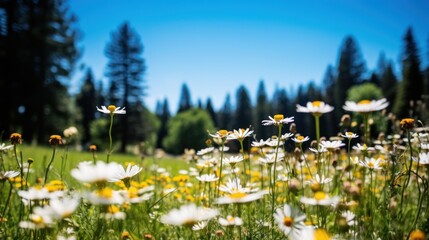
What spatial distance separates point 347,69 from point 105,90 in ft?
85.2

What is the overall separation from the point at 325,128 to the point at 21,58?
31.9 m

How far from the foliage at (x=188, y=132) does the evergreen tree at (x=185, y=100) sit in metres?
15.8

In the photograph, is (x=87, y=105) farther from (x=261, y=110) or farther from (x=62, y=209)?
(x=62, y=209)

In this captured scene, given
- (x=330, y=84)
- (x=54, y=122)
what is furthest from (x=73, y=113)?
(x=330, y=84)

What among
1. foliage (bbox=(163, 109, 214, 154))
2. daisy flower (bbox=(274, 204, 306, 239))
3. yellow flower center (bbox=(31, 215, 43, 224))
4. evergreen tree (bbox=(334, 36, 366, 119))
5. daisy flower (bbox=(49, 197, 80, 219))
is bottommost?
foliage (bbox=(163, 109, 214, 154))

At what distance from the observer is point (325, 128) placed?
3619cm

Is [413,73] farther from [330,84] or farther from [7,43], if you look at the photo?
[7,43]

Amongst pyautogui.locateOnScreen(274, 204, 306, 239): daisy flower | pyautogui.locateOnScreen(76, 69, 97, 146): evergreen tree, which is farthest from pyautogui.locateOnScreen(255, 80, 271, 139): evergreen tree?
pyautogui.locateOnScreen(274, 204, 306, 239): daisy flower

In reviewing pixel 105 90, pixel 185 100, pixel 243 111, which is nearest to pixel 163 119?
pixel 185 100

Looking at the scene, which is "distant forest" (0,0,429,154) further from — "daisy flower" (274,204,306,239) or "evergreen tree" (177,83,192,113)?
Result: "evergreen tree" (177,83,192,113)

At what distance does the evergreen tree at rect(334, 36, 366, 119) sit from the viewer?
1308 inches

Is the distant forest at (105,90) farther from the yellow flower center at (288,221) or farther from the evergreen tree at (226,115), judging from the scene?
the evergreen tree at (226,115)

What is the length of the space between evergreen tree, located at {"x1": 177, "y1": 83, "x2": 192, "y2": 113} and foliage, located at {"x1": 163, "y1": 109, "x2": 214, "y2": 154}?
15.8 m

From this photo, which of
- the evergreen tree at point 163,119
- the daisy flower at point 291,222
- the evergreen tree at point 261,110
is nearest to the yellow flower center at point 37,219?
the daisy flower at point 291,222
